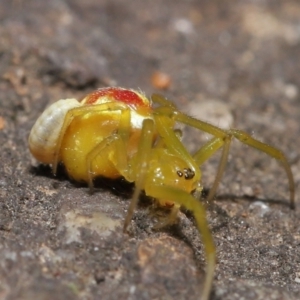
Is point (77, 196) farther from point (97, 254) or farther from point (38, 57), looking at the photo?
point (38, 57)

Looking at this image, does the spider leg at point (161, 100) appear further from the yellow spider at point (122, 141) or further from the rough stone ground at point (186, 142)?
the rough stone ground at point (186, 142)

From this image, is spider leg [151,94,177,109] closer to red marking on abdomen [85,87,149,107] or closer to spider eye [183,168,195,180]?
red marking on abdomen [85,87,149,107]

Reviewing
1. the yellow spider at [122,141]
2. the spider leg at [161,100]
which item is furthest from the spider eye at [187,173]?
the spider leg at [161,100]

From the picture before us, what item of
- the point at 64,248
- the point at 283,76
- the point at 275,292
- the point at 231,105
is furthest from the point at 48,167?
the point at 283,76

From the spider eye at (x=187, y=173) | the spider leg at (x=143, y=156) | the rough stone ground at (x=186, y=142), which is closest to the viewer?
the rough stone ground at (x=186, y=142)

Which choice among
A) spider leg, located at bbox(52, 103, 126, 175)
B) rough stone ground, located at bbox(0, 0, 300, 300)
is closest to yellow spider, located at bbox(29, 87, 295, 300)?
spider leg, located at bbox(52, 103, 126, 175)

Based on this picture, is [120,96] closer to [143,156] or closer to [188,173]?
[143,156]

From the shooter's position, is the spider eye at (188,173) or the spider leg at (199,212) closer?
the spider leg at (199,212)

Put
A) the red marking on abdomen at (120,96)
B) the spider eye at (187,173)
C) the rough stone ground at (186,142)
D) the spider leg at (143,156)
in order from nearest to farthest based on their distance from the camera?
1. the rough stone ground at (186,142)
2. the spider leg at (143,156)
3. the spider eye at (187,173)
4. the red marking on abdomen at (120,96)
